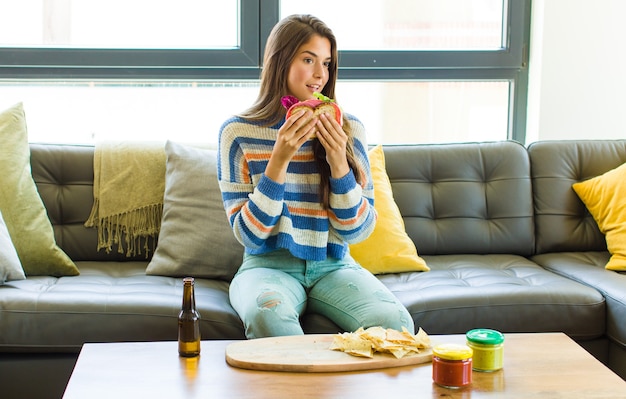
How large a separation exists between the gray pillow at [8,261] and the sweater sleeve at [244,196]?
700mm

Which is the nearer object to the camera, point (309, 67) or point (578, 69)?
point (309, 67)

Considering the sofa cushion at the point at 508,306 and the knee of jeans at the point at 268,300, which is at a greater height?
the knee of jeans at the point at 268,300

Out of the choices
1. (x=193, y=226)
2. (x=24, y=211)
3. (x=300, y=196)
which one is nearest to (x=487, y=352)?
(x=300, y=196)

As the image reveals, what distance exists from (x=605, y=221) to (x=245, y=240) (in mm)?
1440

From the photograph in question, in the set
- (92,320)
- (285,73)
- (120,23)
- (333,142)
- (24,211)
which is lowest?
(92,320)

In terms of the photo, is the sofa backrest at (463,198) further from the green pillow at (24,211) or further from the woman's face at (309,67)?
the green pillow at (24,211)

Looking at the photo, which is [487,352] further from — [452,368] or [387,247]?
[387,247]

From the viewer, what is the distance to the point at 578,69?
10.9 feet

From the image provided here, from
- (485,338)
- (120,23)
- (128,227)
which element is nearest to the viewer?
(485,338)

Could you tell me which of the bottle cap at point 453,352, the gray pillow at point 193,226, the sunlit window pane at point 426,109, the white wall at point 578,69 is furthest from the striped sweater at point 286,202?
the white wall at point 578,69

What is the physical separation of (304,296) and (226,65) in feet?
4.64

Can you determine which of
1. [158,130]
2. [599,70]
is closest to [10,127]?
[158,130]

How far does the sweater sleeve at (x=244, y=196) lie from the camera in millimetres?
2119

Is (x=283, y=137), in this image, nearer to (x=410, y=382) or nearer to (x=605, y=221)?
(x=410, y=382)
